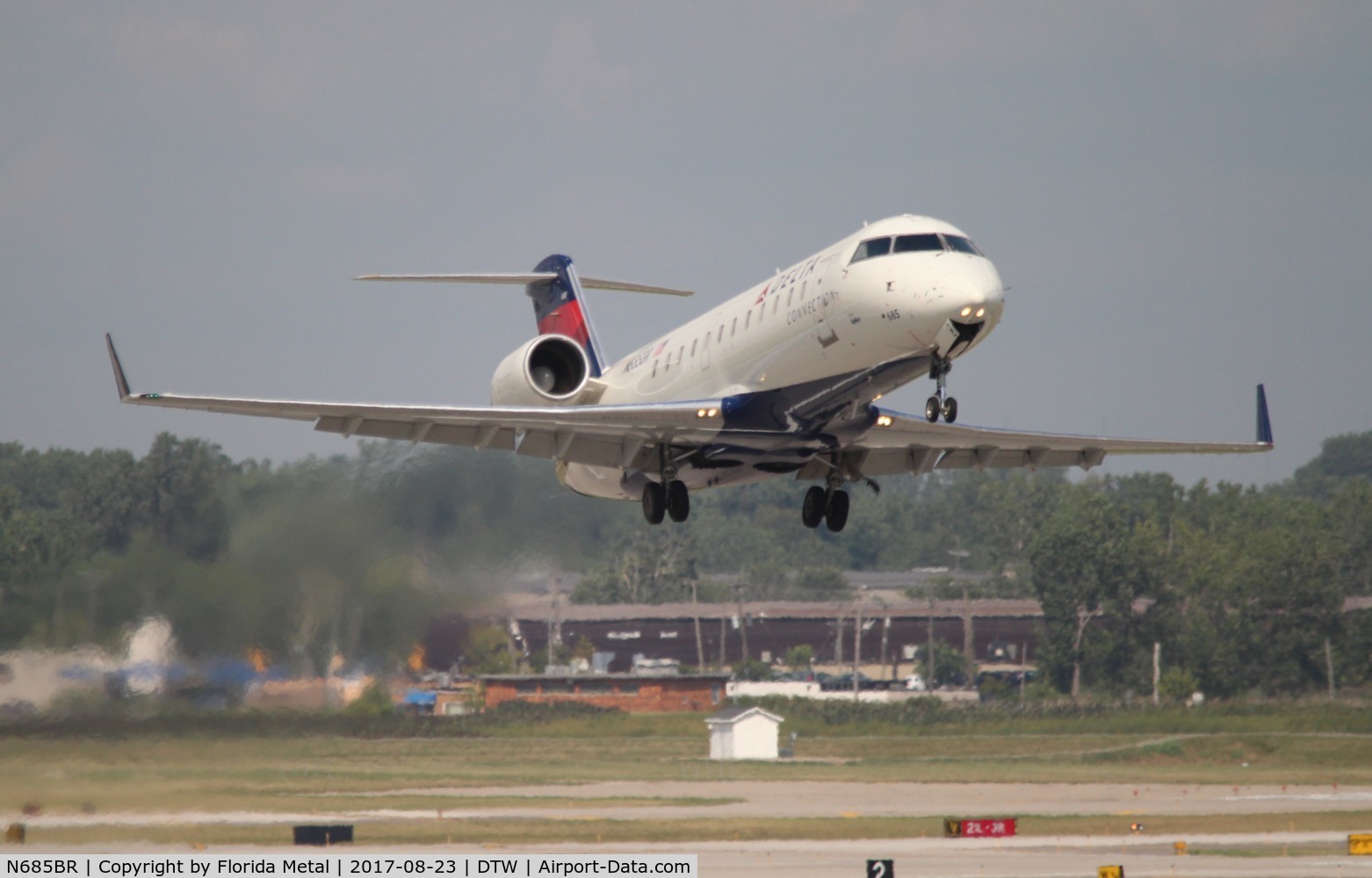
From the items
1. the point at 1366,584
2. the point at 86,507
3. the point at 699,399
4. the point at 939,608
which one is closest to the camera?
the point at 699,399

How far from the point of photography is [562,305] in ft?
99.0

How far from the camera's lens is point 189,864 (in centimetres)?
2455

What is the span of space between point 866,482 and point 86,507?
49.9 ft

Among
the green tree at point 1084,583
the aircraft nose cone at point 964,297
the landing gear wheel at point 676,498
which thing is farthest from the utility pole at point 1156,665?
the aircraft nose cone at point 964,297

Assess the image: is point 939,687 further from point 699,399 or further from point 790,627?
point 699,399

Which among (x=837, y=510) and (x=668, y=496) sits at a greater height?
(x=668, y=496)

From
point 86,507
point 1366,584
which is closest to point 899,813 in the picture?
point 86,507

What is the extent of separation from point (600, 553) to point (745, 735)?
13.5 meters

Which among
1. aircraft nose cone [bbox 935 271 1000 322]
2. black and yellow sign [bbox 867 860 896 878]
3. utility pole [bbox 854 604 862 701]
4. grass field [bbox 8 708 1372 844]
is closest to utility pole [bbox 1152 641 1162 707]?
grass field [bbox 8 708 1372 844]

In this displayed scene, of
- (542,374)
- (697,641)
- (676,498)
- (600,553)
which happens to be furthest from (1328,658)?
(676,498)

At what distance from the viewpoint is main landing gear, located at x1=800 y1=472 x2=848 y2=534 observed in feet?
82.4

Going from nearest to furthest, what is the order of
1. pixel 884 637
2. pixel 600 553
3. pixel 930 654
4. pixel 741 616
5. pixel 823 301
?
1. pixel 823 301
2. pixel 600 553
3. pixel 741 616
4. pixel 930 654
5. pixel 884 637

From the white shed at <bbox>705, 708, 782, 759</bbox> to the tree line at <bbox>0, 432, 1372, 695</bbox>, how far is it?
5748 mm

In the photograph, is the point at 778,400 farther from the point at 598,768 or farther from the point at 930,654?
the point at 930,654
